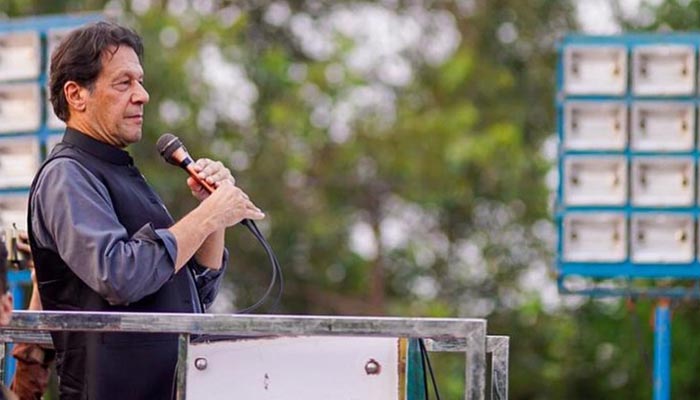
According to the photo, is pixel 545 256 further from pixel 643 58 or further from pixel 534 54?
pixel 643 58

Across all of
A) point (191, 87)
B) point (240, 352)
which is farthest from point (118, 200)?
point (191, 87)

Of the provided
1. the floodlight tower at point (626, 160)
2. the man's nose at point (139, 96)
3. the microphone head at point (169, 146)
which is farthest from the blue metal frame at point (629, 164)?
the man's nose at point (139, 96)

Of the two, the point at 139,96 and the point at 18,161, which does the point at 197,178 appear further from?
the point at 18,161

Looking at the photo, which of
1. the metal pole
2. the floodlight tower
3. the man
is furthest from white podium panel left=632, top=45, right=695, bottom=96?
the man

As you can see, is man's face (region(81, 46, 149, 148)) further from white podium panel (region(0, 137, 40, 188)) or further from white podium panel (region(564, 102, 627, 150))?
white podium panel (region(564, 102, 627, 150))

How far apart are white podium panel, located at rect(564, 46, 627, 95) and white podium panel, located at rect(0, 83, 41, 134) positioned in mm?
2472

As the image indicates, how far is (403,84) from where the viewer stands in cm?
1653

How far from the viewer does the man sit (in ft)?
10.9

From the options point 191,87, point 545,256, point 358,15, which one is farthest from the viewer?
point 358,15

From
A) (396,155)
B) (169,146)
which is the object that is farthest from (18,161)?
(396,155)

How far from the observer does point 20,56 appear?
789 centimetres

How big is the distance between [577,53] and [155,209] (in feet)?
14.5

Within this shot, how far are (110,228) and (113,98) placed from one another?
0.37 metres

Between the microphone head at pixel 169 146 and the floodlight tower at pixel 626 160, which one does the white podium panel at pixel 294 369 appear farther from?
the floodlight tower at pixel 626 160
